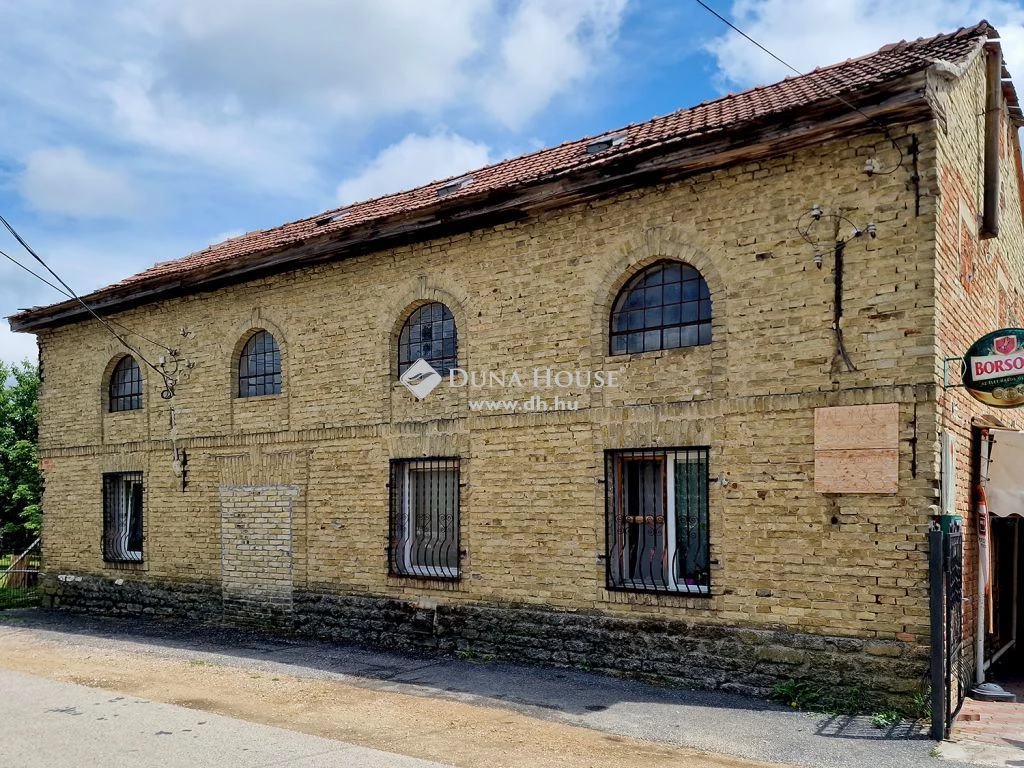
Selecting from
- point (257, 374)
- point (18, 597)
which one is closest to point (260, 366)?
point (257, 374)

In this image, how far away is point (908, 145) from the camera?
7855mm

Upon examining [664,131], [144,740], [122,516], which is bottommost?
[144,740]

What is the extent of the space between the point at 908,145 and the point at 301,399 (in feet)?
26.9

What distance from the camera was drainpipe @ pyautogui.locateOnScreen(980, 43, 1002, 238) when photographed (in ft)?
32.3

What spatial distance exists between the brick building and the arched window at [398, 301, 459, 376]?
2.2 inches

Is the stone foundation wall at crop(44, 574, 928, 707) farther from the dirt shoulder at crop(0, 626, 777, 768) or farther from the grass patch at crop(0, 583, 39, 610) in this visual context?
the grass patch at crop(0, 583, 39, 610)

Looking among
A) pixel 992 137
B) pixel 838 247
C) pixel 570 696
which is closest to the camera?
pixel 838 247

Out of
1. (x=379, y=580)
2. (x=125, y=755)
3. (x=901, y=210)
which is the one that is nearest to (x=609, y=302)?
(x=901, y=210)

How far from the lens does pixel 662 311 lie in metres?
9.45

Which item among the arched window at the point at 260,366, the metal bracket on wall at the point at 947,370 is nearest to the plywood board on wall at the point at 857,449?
the metal bracket on wall at the point at 947,370

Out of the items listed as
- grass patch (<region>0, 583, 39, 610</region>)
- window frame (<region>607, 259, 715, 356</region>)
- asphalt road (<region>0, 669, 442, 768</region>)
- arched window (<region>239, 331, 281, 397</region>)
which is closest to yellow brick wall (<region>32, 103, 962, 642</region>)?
window frame (<region>607, 259, 715, 356</region>)

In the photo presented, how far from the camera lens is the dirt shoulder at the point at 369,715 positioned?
663 centimetres

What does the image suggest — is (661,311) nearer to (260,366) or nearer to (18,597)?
(260,366)

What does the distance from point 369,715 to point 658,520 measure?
136 inches
